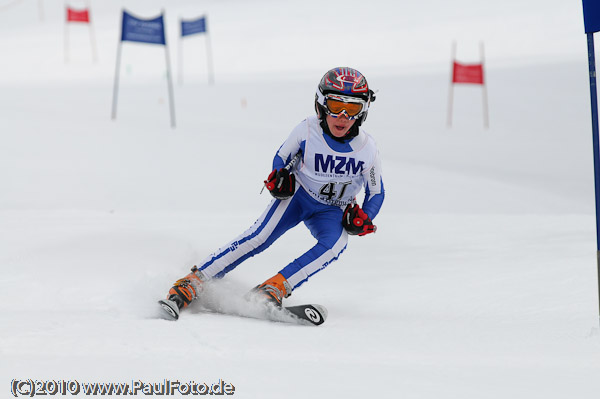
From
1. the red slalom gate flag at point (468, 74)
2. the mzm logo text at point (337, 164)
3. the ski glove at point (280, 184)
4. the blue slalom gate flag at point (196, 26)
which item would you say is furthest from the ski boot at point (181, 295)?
the blue slalom gate flag at point (196, 26)

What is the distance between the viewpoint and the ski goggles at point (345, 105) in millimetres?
3770

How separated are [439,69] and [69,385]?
60.8 feet

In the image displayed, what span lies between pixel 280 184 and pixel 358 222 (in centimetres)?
45

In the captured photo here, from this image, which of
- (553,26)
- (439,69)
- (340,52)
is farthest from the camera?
(553,26)

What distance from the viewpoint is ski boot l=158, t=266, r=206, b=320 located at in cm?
332

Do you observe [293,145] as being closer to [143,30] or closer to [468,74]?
[143,30]

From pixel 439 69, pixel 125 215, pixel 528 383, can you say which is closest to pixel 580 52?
pixel 439 69

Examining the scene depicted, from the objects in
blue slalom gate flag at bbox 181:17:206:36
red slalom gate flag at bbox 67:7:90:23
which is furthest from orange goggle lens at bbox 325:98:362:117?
red slalom gate flag at bbox 67:7:90:23

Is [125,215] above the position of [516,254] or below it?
above

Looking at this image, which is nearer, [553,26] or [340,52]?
[340,52]

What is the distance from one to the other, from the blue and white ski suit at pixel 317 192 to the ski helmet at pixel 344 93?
18cm

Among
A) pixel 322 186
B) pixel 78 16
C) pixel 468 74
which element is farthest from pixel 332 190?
pixel 78 16

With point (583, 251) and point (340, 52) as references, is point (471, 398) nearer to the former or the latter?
point (583, 251)

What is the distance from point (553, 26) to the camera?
2427cm
